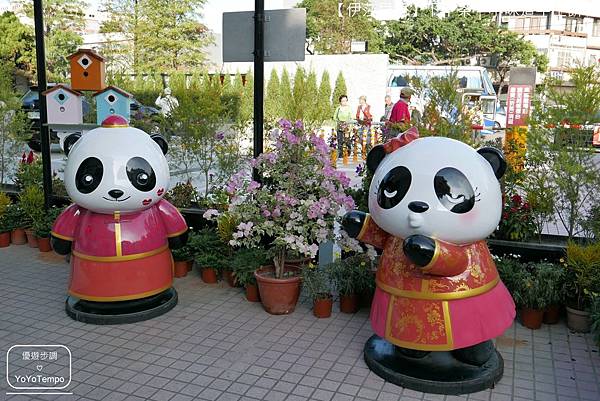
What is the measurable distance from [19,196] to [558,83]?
283 inches

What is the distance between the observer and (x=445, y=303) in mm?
4039

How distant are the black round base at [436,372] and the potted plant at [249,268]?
1717 mm

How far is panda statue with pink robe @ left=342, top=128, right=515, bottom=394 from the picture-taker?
3.87 meters

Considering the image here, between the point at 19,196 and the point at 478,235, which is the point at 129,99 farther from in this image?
the point at 478,235

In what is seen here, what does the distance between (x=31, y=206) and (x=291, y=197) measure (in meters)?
4.46

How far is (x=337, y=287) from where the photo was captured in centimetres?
561

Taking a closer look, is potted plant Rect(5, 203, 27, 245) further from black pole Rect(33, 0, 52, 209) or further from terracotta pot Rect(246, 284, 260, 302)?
terracotta pot Rect(246, 284, 260, 302)

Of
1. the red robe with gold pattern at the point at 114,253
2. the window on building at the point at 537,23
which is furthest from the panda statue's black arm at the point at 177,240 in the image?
the window on building at the point at 537,23

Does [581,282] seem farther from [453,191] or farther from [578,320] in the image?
[453,191]

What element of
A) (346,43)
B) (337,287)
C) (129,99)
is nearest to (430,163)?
(337,287)

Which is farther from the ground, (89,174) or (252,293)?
(89,174)

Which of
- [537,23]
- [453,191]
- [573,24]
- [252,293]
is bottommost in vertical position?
[252,293]

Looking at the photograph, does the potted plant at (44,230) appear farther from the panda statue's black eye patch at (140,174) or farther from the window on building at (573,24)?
the window on building at (573,24)

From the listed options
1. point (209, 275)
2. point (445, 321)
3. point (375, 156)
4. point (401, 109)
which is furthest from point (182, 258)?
point (401, 109)
